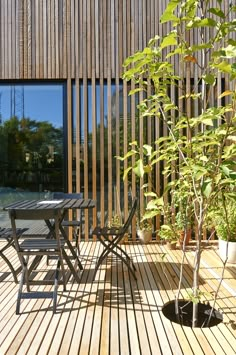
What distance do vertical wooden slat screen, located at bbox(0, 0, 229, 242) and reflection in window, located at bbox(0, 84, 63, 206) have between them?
275 mm

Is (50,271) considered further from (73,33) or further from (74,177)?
(73,33)

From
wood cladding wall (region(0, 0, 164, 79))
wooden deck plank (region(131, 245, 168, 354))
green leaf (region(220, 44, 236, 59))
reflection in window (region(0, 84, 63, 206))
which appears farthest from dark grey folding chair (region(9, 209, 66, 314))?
wood cladding wall (region(0, 0, 164, 79))

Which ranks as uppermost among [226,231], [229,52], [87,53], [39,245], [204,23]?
[87,53]

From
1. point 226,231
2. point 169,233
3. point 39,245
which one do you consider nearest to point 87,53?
point 169,233

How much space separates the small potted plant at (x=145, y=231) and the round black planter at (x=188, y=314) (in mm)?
2107

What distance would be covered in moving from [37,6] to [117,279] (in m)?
4.57

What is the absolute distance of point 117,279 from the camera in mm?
3152

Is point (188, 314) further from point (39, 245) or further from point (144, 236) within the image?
point (144, 236)

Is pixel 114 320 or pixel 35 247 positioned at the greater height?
pixel 35 247

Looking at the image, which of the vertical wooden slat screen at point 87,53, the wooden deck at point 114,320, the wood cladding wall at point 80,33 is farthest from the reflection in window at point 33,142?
the wooden deck at point 114,320

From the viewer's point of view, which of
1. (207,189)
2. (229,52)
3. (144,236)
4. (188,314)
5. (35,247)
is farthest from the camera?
(144,236)

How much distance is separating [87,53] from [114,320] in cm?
413

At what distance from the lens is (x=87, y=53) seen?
4.79 meters

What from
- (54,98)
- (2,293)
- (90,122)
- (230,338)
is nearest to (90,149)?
(90,122)
